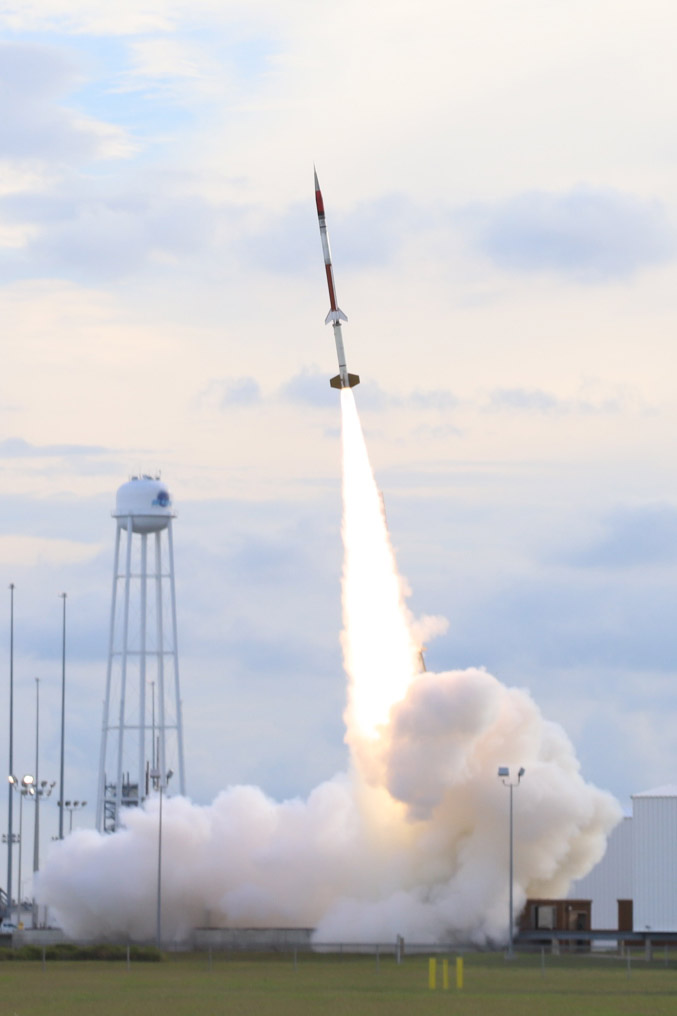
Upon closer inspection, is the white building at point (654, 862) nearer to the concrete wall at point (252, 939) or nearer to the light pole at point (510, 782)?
the light pole at point (510, 782)

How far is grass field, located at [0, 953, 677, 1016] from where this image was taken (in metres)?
50.3

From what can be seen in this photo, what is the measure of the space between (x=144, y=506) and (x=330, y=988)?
4579 cm

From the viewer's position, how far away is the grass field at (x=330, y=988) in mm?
50312

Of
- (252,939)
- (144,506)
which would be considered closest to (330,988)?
(252,939)

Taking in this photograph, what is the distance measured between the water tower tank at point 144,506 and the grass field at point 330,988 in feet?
95.2

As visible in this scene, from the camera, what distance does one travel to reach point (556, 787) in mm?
80875

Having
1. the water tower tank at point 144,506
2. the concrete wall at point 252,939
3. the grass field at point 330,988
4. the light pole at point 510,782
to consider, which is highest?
the water tower tank at point 144,506

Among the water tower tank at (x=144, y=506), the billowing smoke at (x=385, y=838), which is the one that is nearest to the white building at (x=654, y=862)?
the billowing smoke at (x=385, y=838)

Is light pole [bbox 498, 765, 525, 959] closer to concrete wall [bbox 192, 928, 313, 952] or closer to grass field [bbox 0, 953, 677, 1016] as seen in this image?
grass field [bbox 0, 953, 677, 1016]

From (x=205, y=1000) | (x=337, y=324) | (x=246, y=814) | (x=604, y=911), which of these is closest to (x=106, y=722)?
(x=246, y=814)

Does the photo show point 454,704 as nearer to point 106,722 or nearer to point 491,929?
point 491,929

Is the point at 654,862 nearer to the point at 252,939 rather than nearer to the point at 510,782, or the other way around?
the point at 510,782

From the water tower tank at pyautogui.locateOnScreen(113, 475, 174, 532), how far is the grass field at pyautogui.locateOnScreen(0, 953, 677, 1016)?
2902 cm

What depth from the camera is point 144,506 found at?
332ft
